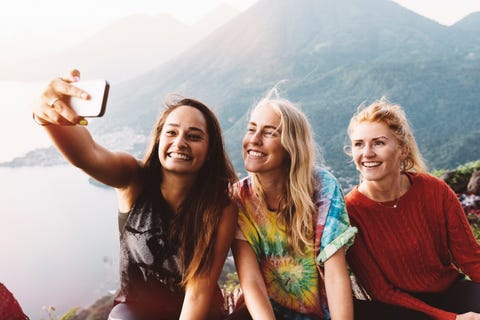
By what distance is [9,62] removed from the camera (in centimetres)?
2559

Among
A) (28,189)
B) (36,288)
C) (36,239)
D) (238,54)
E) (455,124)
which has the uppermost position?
(238,54)

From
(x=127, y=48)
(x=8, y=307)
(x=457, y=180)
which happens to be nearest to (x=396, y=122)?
(x=8, y=307)

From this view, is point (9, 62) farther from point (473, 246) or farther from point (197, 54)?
point (197, 54)

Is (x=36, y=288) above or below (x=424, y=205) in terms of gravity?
below

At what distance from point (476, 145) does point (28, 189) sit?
32.2 m

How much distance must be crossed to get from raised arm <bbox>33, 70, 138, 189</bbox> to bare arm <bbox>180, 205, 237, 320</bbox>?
56cm

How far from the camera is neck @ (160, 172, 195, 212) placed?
7.34 ft

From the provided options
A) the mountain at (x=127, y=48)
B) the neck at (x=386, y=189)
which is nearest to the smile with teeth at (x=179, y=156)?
the neck at (x=386, y=189)

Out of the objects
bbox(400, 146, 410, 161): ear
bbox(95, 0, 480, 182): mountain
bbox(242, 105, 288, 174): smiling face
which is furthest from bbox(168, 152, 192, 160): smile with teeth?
bbox(95, 0, 480, 182): mountain

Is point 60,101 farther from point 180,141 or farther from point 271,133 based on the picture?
point 271,133

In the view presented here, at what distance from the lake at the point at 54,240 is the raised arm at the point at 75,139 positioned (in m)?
10.3

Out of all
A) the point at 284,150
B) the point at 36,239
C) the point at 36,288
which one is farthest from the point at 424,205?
the point at 36,239

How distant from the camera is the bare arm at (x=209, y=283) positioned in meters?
2.07

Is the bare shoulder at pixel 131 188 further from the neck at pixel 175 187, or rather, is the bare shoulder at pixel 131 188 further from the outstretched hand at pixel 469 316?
the outstretched hand at pixel 469 316
